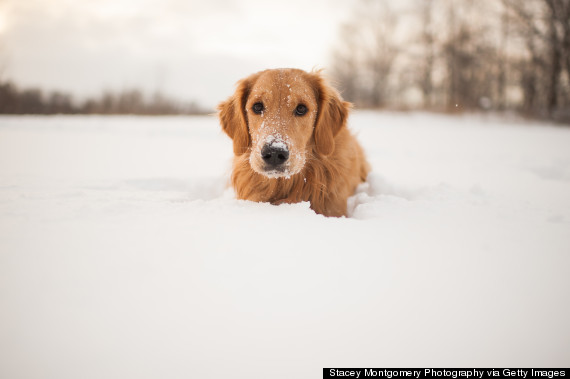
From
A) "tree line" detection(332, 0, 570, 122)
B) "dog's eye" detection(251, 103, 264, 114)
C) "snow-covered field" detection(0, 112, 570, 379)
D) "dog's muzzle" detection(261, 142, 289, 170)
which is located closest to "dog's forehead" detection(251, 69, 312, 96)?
"dog's eye" detection(251, 103, 264, 114)

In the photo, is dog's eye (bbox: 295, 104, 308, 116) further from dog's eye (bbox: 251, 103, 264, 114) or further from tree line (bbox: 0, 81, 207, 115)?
tree line (bbox: 0, 81, 207, 115)

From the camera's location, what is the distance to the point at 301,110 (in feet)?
9.33

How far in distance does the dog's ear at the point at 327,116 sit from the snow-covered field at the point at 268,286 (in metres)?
0.86

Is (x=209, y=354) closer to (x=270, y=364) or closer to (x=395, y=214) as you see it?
(x=270, y=364)

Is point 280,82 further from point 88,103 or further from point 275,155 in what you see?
point 88,103

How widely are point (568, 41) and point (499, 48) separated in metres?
8.49

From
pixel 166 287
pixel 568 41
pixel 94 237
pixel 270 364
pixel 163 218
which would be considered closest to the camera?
pixel 270 364

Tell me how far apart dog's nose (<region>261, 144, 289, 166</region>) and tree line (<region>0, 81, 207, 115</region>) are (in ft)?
51.6

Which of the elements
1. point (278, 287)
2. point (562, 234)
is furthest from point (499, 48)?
point (278, 287)

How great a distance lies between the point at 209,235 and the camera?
1715 mm

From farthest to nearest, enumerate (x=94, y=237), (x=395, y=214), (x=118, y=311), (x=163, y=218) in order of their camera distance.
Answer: (x=395, y=214)
(x=163, y=218)
(x=94, y=237)
(x=118, y=311)

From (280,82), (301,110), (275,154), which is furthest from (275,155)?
(280,82)

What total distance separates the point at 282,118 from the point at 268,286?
1668mm

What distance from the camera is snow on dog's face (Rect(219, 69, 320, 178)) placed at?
8.01 feet
